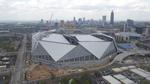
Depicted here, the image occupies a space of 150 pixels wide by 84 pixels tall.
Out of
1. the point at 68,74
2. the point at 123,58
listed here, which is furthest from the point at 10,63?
the point at 123,58

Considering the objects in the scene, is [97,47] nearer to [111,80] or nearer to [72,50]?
[72,50]

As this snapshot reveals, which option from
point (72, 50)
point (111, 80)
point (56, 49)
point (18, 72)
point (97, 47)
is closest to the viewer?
point (111, 80)

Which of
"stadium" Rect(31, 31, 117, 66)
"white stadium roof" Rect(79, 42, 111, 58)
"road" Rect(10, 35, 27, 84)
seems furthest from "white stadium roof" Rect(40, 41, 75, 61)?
"road" Rect(10, 35, 27, 84)

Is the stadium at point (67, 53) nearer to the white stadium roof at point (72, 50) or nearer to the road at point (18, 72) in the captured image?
the white stadium roof at point (72, 50)

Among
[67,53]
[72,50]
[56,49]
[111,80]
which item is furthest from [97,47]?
[111,80]

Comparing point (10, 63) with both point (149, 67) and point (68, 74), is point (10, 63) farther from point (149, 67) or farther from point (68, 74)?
point (149, 67)

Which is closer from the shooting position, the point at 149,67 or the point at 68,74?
the point at 68,74

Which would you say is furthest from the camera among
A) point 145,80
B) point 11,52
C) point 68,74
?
point 11,52

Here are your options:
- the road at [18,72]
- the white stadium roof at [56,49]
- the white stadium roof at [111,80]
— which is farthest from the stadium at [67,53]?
the white stadium roof at [111,80]

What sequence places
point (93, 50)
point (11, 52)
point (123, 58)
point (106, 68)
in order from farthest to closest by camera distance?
point (11, 52) → point (123, 58) → point (93, 50) → point (106, 68)

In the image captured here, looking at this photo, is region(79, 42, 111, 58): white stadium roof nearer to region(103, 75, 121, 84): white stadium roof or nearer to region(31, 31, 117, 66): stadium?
region(31, 31, 117, 66): stadium

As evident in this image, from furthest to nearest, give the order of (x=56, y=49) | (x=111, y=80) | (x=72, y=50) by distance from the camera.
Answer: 1. (x=56, y=49)
2. (x=72, y=50)
3. (x=111, y=80)
